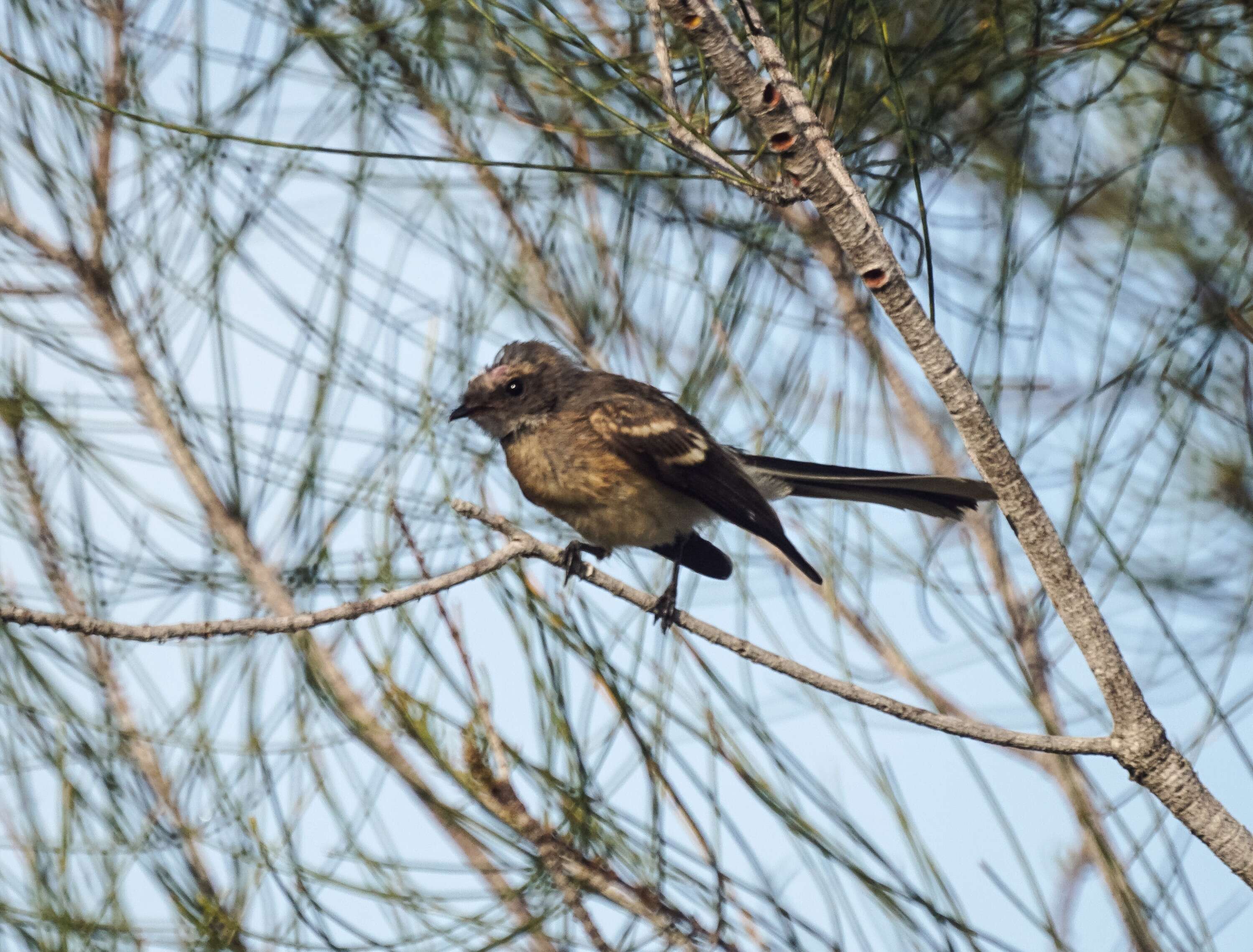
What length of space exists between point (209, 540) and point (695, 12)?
238cm

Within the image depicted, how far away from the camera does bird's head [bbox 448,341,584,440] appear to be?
3830 mm

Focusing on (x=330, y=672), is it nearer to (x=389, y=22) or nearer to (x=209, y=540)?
(x=209, y=540)

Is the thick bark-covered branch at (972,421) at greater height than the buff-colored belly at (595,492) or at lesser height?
lesser

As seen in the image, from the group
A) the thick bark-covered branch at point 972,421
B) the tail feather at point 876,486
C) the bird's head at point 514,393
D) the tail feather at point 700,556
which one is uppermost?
the bird's head at point 514,393

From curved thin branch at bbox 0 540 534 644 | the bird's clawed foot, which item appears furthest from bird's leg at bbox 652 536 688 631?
curved thin branch at bbox 0 540 534 644

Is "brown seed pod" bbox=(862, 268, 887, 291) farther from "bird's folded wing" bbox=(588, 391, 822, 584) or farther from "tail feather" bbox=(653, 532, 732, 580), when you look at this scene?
"tail feather" bbox=(653, 532, 732, 580)

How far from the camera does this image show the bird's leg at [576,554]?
2791 mm

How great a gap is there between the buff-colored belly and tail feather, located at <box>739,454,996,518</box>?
295 mm

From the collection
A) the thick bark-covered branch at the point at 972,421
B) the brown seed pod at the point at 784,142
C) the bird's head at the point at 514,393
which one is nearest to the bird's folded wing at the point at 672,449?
the bird's head at the point at 514,393

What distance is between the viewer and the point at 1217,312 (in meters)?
2.57

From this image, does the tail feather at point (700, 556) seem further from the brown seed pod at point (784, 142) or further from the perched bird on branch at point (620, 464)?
the brown seed pod at point (784, 142)

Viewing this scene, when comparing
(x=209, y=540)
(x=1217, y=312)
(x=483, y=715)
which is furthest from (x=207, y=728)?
(x=1217, y=312)

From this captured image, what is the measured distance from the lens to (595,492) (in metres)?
3.56

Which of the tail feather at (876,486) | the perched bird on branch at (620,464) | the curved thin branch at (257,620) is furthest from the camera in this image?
the perched bird on branch at (620,464)
